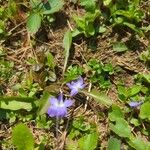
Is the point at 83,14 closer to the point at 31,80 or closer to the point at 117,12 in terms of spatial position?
the point at 117,12

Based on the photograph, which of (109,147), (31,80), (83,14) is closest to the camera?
(109,147)

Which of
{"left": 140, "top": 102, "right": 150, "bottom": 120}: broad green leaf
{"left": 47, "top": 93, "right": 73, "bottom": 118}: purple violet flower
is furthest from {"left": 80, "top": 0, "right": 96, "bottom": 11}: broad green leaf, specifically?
{"left": 140, "top": 102, "right": 150, "bottom": 120}: broad green leaf

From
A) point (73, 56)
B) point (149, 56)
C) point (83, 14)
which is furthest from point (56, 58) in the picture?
point (149, 56)

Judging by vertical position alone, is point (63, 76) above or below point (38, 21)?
below

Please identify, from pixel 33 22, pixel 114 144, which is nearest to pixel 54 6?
pixel 33 22

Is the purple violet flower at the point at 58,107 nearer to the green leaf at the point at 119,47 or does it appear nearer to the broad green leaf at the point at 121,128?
the broad green leaf at the point at 121,128

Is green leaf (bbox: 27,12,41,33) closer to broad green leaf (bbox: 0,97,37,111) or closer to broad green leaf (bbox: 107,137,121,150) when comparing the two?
broad green leaf (bbox: 0,97,37,111)
